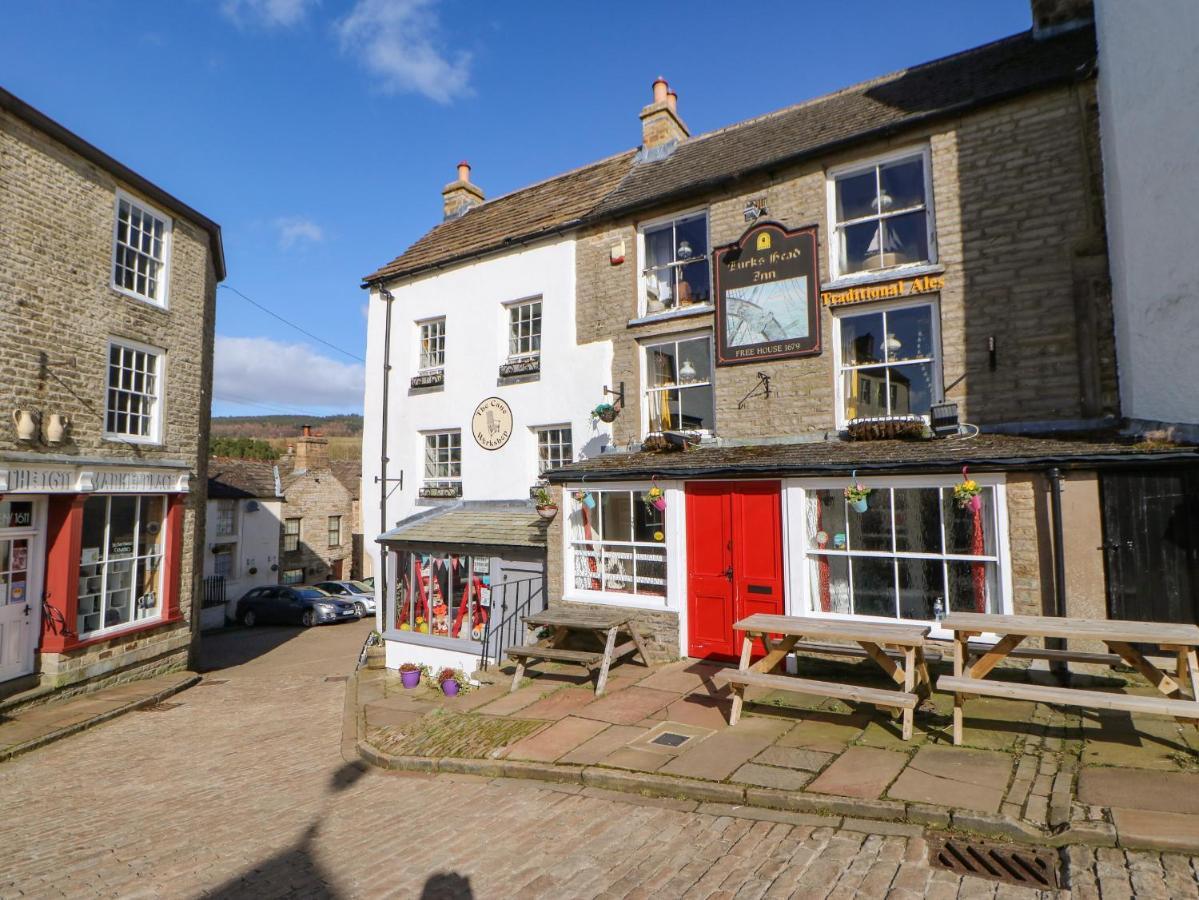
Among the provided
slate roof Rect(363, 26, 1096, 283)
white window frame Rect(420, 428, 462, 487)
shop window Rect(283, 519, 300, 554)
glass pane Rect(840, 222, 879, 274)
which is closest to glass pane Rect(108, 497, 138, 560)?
white window frame Rect(420, 428, 462, 487)

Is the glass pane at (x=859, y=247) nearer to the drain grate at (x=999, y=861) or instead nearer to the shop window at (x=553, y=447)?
the shop window at (x=553, y=447)

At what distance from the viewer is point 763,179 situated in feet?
37.2

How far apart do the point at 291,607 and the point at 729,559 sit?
20.9 m

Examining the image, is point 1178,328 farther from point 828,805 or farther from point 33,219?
point 33,219

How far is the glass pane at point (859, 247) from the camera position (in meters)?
10.5

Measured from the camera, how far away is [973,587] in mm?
7754

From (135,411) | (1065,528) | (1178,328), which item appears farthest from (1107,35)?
(135,411)

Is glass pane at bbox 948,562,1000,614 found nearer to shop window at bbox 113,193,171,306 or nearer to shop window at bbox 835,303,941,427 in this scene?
shop window at bbox 835,303,941,427

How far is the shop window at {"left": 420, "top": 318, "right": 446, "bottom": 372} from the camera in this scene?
16188mm

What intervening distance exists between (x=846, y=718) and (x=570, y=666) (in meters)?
4.43

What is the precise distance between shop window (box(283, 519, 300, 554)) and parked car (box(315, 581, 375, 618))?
4.15 metres

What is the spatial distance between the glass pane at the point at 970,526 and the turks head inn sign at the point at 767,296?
3471 millimetres

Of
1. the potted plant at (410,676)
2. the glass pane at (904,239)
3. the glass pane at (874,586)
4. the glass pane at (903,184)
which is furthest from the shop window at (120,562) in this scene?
the glass pane at (903,184)

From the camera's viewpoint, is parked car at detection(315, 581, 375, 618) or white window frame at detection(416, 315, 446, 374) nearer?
white window frame at detection(416, 315, 446, 374)
